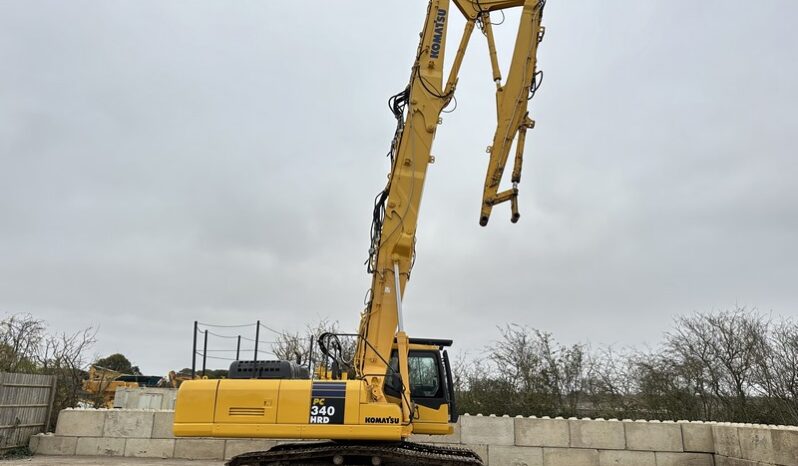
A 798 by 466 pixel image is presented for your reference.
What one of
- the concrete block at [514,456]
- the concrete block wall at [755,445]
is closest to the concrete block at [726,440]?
the concrete block wall at [755,445]

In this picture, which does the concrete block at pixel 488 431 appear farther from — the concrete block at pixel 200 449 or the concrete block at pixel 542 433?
the concrete block at pixel 200 449

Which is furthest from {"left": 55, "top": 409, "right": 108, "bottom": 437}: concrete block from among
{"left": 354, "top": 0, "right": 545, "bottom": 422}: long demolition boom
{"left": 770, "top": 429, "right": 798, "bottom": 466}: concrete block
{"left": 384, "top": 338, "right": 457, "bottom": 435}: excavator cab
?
{"left": 770, "top": 429, "right": 798, "bottom": 466}: concrete block

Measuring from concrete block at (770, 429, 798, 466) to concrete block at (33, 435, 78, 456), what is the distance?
539 inches

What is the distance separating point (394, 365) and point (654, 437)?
7.01 meters

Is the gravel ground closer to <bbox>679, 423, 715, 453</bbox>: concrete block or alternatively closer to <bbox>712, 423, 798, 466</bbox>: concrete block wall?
<bbox>679, 423, 715, 453</bbox>: concrete block

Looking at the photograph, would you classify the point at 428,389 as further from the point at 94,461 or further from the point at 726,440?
the point at 94,461

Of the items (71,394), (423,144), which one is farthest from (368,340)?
(71,394)

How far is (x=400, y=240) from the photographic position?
Result: 24.9 feet

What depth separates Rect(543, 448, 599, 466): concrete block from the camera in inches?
432

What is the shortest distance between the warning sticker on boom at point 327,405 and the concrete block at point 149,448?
22.3 feet

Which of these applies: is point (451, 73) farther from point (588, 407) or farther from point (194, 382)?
point (588, 407)

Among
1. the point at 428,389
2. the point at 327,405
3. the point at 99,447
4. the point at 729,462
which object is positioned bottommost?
the point at 99,447

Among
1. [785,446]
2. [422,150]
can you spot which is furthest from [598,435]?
[422,150]

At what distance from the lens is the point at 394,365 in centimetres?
727
